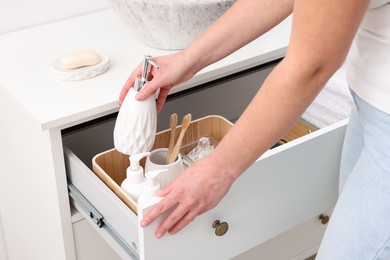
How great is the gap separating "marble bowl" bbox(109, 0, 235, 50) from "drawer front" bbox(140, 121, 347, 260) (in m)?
0.27

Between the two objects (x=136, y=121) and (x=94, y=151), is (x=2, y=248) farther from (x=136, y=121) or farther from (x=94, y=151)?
(x=136, y=121)

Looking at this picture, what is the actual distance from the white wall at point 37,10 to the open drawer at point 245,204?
0.35m

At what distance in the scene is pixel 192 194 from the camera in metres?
0.88

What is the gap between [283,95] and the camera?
776 mm

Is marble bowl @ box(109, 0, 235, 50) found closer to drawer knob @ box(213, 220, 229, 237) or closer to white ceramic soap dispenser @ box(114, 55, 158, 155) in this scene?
white ceramic soap dispenser @ box(114, 55, 158, 155)

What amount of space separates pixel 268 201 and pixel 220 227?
0.32 ft

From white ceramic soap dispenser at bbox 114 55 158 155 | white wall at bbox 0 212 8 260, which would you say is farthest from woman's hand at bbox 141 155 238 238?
white wall at bbox 0 212 8 260

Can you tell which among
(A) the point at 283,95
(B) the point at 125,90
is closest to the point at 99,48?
(B) the point at 125,90

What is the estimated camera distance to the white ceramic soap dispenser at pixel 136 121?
98 cm

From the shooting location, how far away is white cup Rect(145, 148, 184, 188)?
0.99 meters

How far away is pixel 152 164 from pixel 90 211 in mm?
122

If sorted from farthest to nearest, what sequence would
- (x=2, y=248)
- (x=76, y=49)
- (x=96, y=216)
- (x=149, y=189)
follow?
(x=2, y=248)
(x=76, y=49)
(x=96, y=216)
(x=149, y=189)

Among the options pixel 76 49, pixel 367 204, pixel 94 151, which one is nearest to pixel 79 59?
pixel 76 49

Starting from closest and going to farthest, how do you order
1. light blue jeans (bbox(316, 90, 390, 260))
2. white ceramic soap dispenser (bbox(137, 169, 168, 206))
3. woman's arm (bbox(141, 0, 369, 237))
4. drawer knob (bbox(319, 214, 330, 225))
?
woman's arm (bbox(141, 0, 369, 237)), light blue jeans (bbox(316, 90, 390, 260)), white ceramic soap dispenser (bbox(137, 169, 168, 206)), drawer knob (bbox(319, 214, 330, 225))
